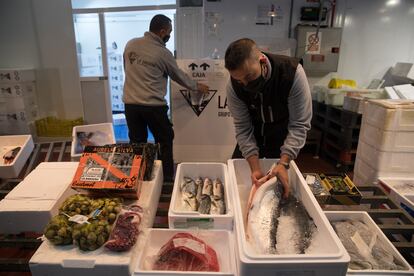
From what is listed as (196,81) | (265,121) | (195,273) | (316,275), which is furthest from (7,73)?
(316,275)

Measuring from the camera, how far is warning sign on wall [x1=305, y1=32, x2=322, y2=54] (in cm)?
348

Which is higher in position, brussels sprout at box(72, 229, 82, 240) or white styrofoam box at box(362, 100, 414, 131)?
white styrofoam box at box(362, 100, 414, 131)

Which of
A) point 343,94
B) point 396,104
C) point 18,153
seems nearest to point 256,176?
point 396,104

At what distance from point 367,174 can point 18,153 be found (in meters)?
2.16

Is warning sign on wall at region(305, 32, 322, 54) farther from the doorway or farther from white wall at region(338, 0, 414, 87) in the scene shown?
the doorway

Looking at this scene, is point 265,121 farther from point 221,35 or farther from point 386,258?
point 221,35

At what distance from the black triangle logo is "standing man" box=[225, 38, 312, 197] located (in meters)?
1.35

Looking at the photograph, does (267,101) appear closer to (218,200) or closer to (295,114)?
(295,114)

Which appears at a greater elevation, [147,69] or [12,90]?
[147,69]

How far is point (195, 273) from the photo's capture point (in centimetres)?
79

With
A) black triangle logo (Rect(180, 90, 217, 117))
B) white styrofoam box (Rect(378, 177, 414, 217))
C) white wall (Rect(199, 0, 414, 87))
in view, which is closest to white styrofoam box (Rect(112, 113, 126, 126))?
white wall (Rect(199, 0, 414, 87))

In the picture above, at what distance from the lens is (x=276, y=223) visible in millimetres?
988

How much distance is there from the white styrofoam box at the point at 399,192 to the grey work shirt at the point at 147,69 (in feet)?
5.87

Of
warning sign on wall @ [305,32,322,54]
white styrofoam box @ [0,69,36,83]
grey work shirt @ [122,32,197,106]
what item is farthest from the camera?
white styrofoam box @ [0,69,36,83]
